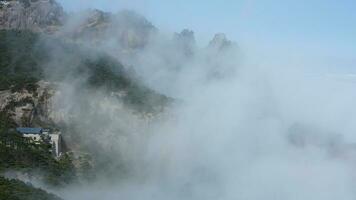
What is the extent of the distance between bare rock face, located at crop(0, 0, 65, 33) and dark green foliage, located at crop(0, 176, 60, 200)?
60.1 meters

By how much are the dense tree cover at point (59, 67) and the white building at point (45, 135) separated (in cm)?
795

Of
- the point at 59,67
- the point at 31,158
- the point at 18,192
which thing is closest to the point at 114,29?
the point at 59,67

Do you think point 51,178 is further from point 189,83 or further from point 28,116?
point 189,83

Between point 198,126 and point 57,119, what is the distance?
34009 mm

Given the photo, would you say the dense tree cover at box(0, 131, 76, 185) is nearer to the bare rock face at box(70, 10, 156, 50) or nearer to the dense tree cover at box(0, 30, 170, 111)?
the dense tree cover at box(0, 30, 170, 111)

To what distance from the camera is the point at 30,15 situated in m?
98.1

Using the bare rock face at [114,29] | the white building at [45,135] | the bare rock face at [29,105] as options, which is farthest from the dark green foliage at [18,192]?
the bare rock face at [114,29]

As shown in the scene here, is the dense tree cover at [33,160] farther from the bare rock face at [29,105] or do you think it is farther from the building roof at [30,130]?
the bare rock face at [29,105]

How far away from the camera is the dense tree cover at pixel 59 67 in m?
76.7

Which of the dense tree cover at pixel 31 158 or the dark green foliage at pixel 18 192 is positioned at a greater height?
the dense tree cover at pixel 31 158

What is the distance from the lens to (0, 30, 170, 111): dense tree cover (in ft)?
252

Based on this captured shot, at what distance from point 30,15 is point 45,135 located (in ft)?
126

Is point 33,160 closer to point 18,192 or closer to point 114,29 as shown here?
point 18,192

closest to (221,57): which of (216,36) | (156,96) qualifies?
(216,36)
